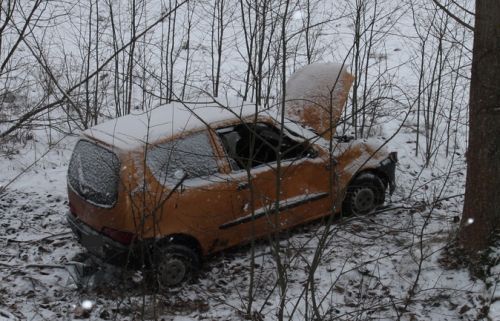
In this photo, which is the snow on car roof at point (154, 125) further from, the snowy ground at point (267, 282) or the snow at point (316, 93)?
the snowy ground at point (267, 282)

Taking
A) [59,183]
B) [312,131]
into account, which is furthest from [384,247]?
[59,183]

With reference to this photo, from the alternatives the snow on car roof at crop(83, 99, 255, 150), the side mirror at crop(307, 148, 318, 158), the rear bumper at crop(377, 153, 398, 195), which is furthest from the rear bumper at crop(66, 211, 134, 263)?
the rear bumper at crop(377, 153, 398, 195)

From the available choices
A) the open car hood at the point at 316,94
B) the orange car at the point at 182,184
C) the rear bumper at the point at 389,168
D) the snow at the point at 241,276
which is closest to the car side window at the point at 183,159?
the orange car at the point at 182,184

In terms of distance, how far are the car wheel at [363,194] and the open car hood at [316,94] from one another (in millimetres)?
666

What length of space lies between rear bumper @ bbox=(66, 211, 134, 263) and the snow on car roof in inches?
34.5

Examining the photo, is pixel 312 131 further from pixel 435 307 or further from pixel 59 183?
pixel 59 183

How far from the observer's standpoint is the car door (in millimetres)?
5543

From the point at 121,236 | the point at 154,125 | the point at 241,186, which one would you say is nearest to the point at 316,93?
the point at 241,186

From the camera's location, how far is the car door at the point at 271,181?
5.54 meters

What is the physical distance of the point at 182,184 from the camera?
5211 mm

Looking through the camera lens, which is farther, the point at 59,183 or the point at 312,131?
the point at 59,183

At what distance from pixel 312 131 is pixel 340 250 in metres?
1.38

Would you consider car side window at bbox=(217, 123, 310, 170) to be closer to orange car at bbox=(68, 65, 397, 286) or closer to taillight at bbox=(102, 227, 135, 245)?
orange car at bbox=(68, 65, 397, 286)

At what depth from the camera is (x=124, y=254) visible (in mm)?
5109
